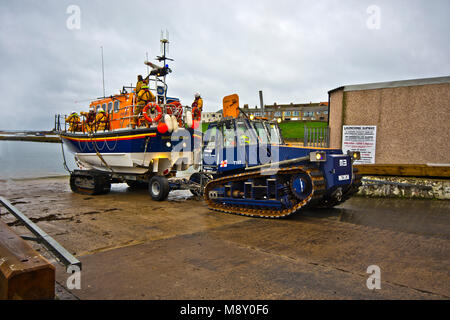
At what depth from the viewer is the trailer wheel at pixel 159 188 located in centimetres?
940

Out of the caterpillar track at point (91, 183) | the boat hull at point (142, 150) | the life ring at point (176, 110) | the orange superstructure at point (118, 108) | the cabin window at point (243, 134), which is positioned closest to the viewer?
the cabin window at point (243, 134)

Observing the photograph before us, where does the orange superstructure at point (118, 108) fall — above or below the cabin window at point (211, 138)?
above

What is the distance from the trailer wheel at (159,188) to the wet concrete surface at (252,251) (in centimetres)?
102

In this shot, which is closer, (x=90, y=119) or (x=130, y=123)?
(x=130, y=123)

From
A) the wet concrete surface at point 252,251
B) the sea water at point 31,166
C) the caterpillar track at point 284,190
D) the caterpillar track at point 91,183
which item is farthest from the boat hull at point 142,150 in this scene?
the sea water at point 31,166

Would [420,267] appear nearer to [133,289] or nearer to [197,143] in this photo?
[133,289]

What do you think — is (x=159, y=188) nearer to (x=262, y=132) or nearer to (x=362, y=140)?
(x=262, y=132)

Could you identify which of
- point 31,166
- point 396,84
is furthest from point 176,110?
point 31,166

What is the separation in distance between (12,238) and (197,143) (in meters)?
7.95

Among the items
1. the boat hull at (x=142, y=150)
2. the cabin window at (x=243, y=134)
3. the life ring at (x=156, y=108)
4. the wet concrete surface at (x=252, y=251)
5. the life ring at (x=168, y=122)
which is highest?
the life ring at (x=156, y=108)

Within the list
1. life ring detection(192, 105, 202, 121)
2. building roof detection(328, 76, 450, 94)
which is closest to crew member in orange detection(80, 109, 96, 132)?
life ring detection(192, 105, 202, 121)

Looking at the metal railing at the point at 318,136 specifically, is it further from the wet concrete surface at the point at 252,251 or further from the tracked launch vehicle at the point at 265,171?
the wet concrete surface at the point at 252,251

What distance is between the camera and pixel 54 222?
22.3 ft
